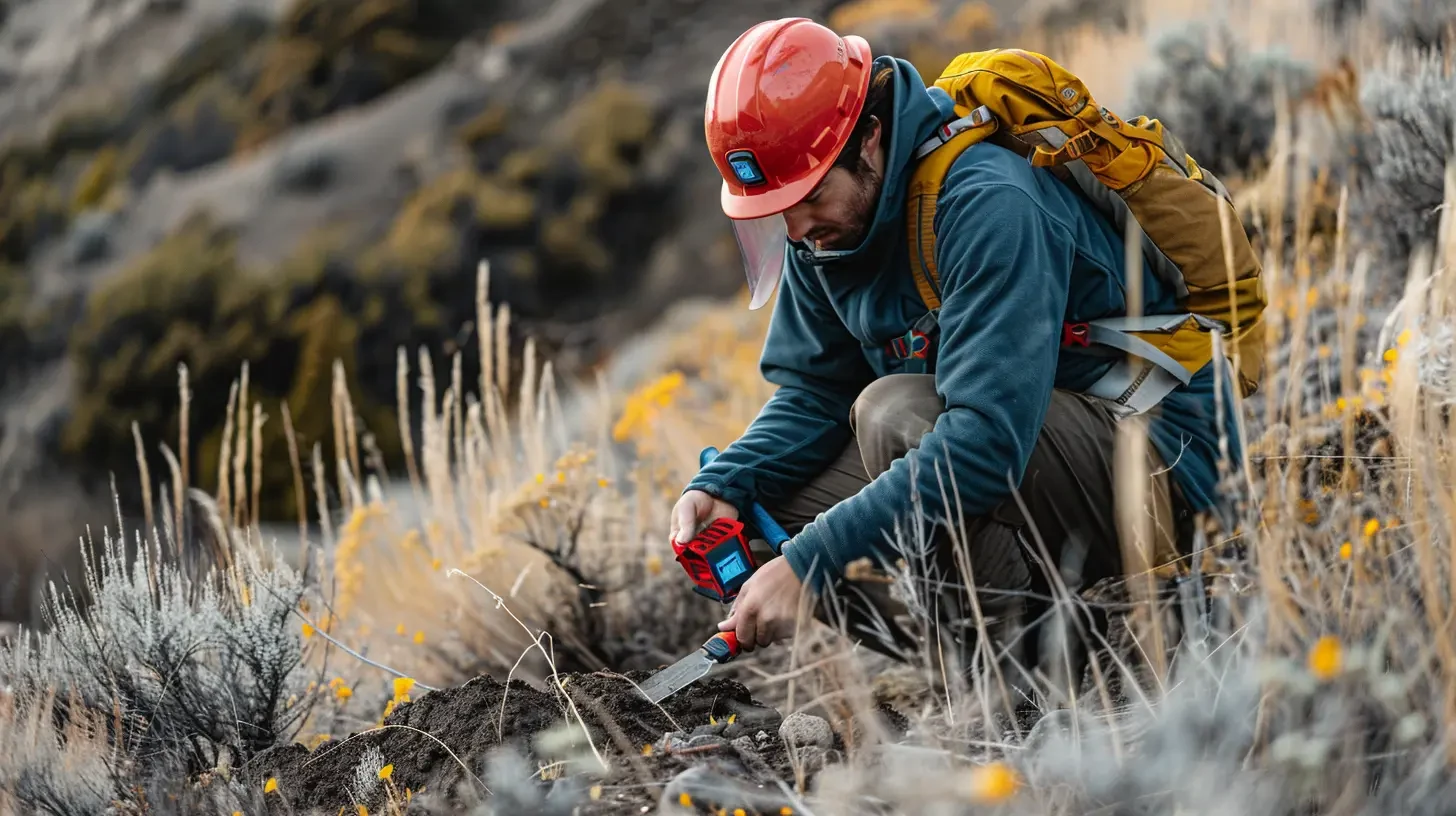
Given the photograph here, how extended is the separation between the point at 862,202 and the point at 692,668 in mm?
1104

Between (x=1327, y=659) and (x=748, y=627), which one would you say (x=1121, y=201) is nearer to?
(x=748, y=627)

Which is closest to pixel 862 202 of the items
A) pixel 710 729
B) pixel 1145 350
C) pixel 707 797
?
pixel 1145 350

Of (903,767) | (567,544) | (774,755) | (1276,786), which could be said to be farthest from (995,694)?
(567,544)

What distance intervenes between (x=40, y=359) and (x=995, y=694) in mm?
12869

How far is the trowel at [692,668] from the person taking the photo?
2516mm

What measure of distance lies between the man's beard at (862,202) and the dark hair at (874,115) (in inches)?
0.8

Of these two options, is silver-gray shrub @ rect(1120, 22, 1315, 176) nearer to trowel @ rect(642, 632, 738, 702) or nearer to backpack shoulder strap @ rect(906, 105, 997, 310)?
backpack shoulder strap @ rect(906, 105, 997, 310)

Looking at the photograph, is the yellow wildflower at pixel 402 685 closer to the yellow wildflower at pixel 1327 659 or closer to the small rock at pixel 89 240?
the yellow wildflower at pixel 1327 659

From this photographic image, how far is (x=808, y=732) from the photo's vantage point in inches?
95.7

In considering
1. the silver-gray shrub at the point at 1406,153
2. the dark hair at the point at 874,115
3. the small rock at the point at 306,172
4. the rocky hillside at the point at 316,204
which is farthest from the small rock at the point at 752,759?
the small rock at the point at 306,172

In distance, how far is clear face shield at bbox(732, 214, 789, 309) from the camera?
10.5ft

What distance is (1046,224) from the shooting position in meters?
2.54

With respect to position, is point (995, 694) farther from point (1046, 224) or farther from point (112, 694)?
point (112, 694)

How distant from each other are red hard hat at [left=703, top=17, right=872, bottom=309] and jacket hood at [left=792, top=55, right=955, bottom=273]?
96 millimetres
